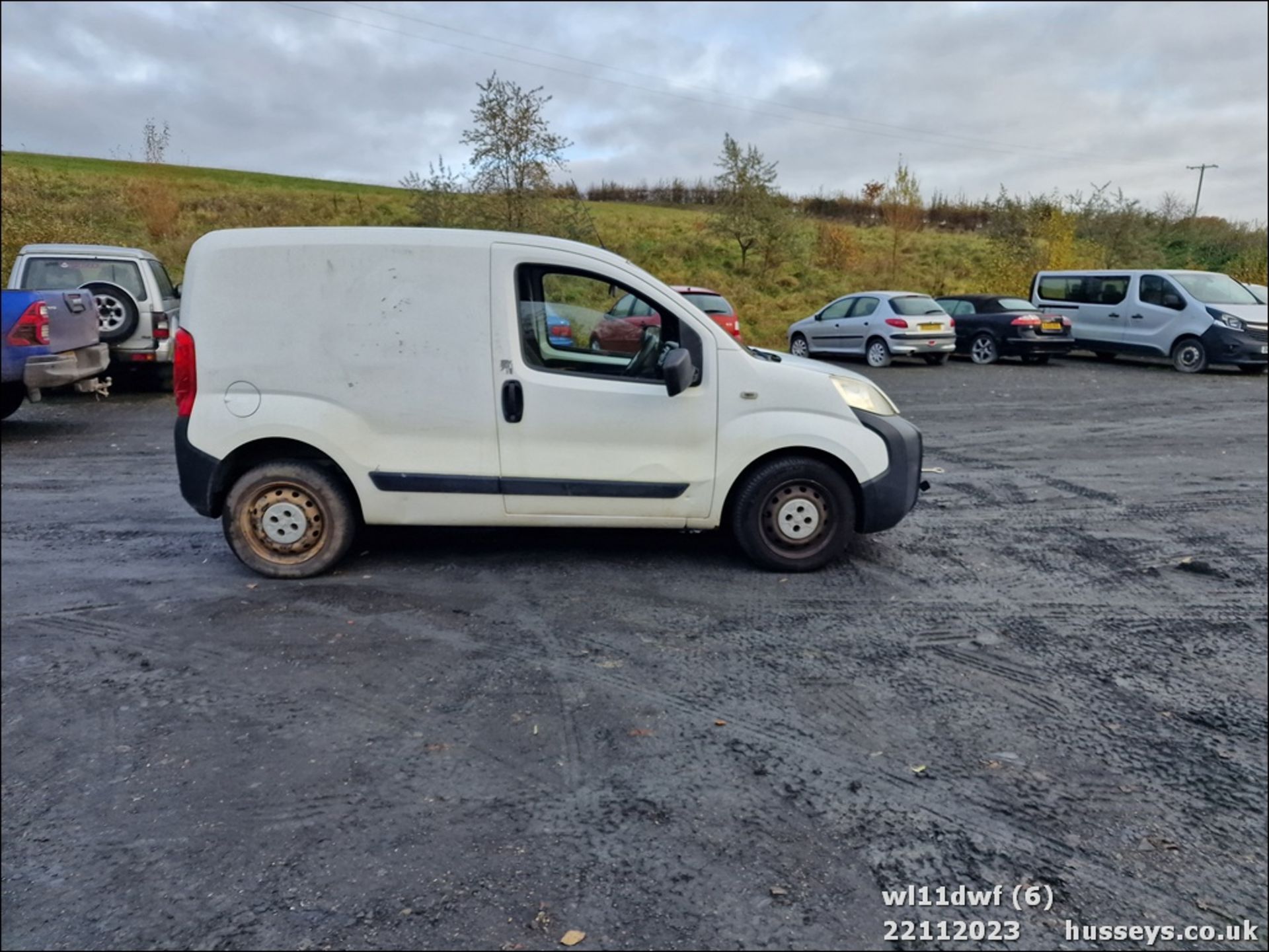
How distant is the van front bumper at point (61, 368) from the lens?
5.44m

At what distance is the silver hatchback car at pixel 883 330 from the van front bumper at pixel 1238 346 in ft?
15.7

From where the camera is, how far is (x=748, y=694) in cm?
362

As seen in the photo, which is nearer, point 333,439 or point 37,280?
point 333,439

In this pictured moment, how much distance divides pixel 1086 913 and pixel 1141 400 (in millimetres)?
12485

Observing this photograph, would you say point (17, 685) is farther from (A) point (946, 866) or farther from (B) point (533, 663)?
(A) point (946, 866)

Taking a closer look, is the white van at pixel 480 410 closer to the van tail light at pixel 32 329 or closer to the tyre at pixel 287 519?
the tyre at pixel 287 519

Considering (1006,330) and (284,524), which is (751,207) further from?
(284,524)

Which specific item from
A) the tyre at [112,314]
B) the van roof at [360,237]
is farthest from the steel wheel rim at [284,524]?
the tyre at [112,314]

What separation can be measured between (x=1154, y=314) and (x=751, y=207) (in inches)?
522

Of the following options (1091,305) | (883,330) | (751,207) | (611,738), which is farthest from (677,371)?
(751,207)

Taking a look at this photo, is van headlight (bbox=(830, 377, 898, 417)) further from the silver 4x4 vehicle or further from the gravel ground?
the silver 4x4 vehicle

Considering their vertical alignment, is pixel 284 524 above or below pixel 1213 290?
below

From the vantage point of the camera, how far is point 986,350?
17.3 metres

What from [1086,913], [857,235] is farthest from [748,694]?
[857,235]
